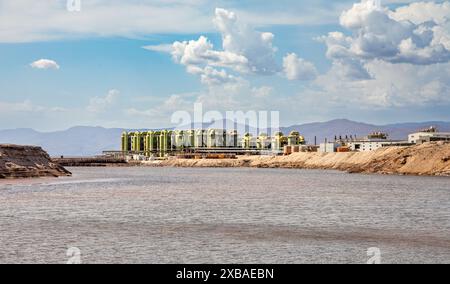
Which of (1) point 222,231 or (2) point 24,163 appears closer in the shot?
(1) point 222,231

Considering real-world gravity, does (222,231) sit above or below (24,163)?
below

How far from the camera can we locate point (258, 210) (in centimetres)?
4875

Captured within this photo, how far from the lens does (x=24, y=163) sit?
4205 inches

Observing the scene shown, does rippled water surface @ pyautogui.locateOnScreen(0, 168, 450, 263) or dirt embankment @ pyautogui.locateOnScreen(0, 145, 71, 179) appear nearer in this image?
rippled water surface @ pyautogui.locateOnScreen(0, 168, 450, 263)

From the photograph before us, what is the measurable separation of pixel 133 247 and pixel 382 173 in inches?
5034

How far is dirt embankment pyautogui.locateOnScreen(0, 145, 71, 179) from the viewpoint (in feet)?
328

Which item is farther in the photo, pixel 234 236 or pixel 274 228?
pixel 274 228

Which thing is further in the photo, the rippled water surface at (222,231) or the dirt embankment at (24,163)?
the dirt embankment at (24,163)

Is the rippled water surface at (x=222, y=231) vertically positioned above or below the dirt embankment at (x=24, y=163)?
below

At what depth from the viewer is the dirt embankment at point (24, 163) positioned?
3939 inches

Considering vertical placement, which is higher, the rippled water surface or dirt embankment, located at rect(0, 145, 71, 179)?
dirt embankment, located at rect(0, 145, 71, 179)
